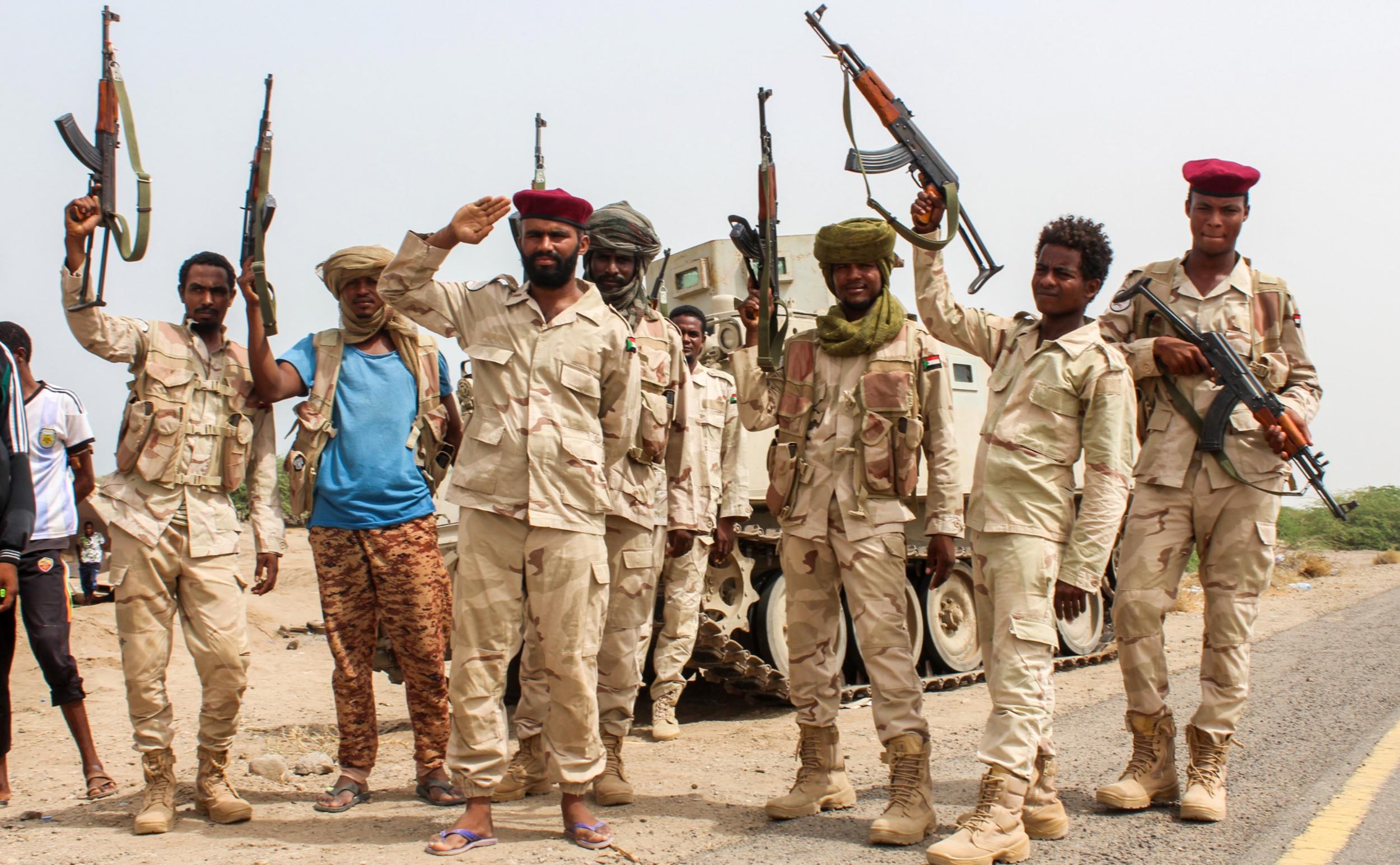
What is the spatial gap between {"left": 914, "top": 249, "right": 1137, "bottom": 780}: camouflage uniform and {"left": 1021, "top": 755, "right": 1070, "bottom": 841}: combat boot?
8cm

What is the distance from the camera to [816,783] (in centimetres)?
467

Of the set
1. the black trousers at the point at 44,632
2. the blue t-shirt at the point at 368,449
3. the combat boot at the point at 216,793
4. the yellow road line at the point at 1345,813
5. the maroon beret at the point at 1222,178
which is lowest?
the yellow road line at the point at 1345,813

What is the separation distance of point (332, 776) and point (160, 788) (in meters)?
1.29

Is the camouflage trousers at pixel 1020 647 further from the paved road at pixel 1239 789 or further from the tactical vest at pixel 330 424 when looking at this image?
the tactical vest at pixel 330 424

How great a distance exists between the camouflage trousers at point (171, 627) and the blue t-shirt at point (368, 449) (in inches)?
18.0

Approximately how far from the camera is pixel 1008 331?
4758 millimetres

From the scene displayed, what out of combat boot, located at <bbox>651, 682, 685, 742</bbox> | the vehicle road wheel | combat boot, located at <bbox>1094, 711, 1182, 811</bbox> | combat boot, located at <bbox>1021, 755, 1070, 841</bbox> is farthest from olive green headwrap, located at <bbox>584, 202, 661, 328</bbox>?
the vehicle road wheel

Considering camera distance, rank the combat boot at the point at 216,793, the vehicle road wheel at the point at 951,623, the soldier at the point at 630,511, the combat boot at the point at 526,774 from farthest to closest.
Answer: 1. the vehicle road wheel at the point at 951,623
2. the combat boot at the point at 526,774
3. the soldier at the point at 630,511
4. the combat boot at the point at 216,793

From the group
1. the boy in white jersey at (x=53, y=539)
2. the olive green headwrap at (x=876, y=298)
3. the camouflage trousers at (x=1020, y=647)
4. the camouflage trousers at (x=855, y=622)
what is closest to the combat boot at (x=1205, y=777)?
the camouflage trousers at (x=1020, y=647)

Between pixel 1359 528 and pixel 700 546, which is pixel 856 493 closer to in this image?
pixel 700 546

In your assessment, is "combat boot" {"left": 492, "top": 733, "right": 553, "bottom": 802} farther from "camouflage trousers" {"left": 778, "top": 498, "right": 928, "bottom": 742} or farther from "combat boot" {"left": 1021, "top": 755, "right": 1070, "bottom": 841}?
"combat boot" {"left": 1021, "top": 755, "right": 1070, "bottom": 841}

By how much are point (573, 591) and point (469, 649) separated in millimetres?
400

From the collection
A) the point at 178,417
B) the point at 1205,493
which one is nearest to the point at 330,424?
the point at 178,417

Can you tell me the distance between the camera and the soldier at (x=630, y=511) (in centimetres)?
490
